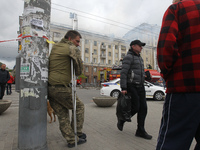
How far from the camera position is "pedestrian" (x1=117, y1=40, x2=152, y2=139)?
10.0 ft

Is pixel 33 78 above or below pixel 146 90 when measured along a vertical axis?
above

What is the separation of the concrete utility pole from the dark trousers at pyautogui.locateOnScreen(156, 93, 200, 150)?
1599 millimetres

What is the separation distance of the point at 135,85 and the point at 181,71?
5.91ft

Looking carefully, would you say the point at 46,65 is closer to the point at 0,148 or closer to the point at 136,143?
the point at 0,148

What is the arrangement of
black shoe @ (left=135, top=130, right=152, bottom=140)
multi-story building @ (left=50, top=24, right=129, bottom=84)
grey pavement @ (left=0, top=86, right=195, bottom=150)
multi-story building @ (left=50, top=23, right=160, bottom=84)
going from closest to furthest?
grey pavement @ (left=0, top=86, right=195, bottom=150)
black shoe @ (left=135, top=130, right=152, bottom=140)
multi-story building @ (left=50, top=23, right=160, bottom=84)
multi-story building @ (left=50, top=24, right=129, bottom=84)

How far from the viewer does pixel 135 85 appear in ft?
10.2

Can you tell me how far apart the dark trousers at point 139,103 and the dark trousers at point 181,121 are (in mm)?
1739

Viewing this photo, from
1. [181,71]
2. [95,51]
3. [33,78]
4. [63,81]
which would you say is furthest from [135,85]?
[95,51]

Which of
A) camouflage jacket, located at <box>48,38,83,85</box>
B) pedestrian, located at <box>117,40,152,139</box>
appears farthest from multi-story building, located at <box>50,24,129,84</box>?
camouflage jacket, located at <box>48,38,83,85</box>

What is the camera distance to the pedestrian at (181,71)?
3.99 feet

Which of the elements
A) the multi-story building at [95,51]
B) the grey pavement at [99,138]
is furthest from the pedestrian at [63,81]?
the multi-story building at [95,51]

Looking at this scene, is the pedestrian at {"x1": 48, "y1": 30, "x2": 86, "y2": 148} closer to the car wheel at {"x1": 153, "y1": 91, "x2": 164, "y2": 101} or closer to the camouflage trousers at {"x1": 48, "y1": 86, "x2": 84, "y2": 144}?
the camouflage trousers at {"x1": 48, "y1": 86, "x2": 84, "y2": 144}

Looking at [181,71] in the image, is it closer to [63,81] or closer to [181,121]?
[181,121]

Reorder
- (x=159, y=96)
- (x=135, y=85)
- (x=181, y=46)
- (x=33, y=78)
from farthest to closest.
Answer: (x=159, y=96), (x=135, y=85), (x=33, y=78), (x=181, y=46)
